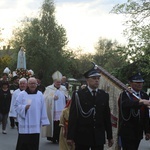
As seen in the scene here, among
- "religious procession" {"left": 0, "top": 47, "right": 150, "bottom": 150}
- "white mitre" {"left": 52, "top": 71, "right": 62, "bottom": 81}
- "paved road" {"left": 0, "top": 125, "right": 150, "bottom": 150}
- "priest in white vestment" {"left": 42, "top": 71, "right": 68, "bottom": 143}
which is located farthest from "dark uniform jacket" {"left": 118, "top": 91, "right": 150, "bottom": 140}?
"priest in white vestment" {"left": 42, "top": 71, "right": 68, "bottom": 143}

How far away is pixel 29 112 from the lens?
8445mm

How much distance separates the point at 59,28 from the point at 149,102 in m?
57.9

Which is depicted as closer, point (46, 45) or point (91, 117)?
point (91, 117)

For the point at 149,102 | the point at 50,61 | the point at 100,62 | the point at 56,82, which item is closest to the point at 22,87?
the point at 56,82

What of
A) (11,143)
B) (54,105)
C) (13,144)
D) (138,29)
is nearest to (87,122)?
(13,144)

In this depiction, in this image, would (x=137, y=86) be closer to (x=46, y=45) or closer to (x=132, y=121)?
(x=132, y=121)

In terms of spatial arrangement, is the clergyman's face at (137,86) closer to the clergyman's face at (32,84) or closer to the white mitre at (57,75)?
the clergyman's face at (32,84)

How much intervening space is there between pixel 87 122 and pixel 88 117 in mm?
80

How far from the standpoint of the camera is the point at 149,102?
20.3 ft

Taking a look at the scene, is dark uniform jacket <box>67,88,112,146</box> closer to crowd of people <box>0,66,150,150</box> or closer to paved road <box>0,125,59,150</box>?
crowd of people <box>0,66,150,150</box>

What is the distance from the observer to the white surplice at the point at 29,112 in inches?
330

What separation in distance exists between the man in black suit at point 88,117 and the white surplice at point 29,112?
239cm

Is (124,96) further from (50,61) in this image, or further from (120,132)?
(50,61)

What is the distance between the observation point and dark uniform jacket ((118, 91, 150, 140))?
22.1 feet
